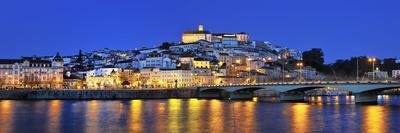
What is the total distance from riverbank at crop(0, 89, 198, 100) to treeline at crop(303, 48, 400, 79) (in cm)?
4771

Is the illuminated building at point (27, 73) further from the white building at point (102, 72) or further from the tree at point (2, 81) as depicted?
the white building at point (102, 72)

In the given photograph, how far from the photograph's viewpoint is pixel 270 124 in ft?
135

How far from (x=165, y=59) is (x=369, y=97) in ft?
296

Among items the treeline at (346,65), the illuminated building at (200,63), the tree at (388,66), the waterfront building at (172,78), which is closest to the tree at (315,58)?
the treeline at (346,65)

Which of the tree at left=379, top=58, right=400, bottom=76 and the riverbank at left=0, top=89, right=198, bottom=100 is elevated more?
the tree at left=379, top=58, right=400, bottom=76

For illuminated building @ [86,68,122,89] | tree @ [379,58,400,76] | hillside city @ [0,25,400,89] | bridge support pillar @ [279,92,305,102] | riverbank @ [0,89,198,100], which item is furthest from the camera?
tree @ [379,58,400,76]

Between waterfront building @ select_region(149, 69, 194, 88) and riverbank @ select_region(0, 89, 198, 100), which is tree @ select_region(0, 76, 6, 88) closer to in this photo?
riverbank @ select_region(0, 89, 198, 100)

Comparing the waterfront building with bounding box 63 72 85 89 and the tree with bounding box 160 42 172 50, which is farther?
the tree with bounding box 160 42 172 50

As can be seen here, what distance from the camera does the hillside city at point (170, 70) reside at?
418 ft

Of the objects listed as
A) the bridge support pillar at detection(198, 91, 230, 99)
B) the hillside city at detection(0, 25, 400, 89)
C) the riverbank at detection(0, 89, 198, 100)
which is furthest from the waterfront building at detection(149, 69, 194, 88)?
the bridge support pillar at detection(198, 91, 230, 99)

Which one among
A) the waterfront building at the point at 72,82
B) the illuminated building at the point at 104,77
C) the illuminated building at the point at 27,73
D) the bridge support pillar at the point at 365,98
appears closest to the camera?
the bridge support pillar at the point at 365,98

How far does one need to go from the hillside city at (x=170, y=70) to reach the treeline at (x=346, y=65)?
412cm

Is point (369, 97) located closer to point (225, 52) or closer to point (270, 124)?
point (270, 124)

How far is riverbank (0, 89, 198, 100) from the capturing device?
100 metres
